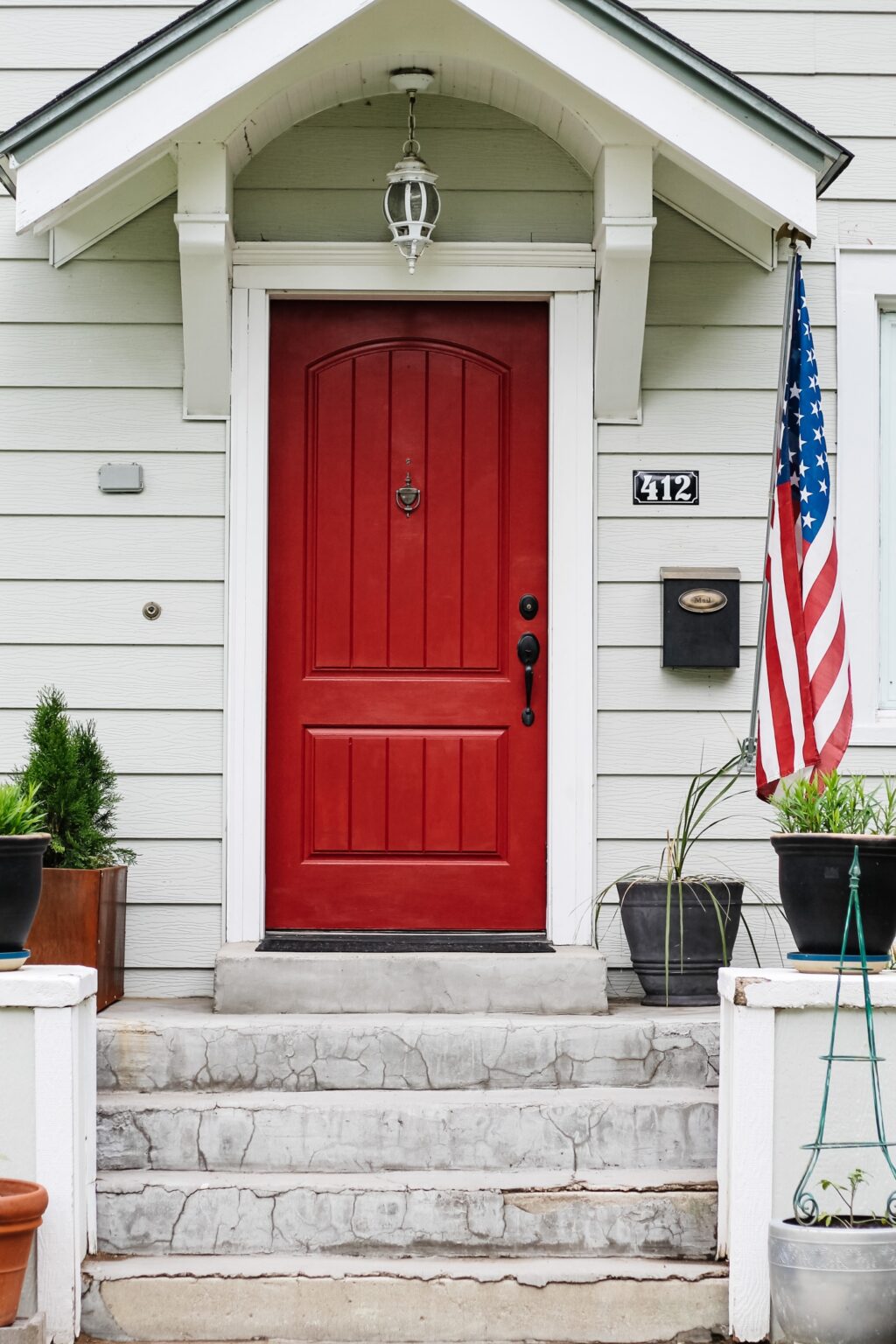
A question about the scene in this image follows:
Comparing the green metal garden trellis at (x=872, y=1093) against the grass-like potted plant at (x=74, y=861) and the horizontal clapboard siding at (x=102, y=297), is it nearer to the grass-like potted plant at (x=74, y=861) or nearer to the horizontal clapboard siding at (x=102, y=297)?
the grass-like potted plant at (x=74, y=861)

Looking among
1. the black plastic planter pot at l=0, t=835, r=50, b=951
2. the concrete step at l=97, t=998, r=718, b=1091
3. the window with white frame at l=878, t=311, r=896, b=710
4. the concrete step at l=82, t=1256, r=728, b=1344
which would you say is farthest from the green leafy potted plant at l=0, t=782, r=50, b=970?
the window with white frame at l=878, t=311, r=896, b=710

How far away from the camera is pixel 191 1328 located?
11.2 feet

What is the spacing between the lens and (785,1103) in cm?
346

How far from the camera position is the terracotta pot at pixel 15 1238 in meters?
3.21

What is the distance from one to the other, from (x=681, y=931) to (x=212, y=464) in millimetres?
2018

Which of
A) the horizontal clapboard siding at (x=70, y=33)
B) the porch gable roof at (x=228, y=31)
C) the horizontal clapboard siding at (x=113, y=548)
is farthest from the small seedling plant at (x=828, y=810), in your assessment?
the horizontal clapboard siding at (x=70, y=33)

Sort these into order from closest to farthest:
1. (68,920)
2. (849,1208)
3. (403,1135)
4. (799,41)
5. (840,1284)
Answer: (840,1284), (849,1208), (403,1135), (68,920), (799,41)

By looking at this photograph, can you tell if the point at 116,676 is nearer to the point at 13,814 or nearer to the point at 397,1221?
the point at 13,814

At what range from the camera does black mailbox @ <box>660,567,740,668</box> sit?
4.75m

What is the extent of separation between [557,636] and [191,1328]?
228 centimetres

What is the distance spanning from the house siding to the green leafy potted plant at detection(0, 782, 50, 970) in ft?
3.53

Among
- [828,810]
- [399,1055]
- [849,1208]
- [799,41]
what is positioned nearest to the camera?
[849,1208]

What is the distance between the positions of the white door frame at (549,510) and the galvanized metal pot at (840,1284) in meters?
1.60

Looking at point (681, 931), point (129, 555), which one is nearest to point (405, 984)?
point (681, 931)
